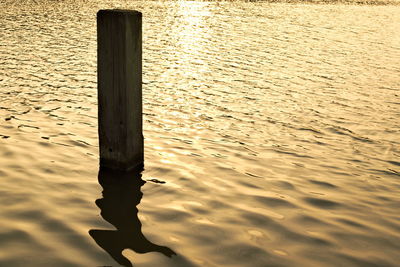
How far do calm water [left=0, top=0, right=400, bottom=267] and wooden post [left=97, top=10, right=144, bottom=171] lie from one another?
1.29 ft

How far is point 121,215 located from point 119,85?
148cm

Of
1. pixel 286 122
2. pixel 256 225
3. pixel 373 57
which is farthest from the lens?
pixel 373 57

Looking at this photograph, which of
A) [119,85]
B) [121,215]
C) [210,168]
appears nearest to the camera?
[121,215]

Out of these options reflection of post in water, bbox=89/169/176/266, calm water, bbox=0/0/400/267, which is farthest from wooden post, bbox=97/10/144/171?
calm water, bbox=0/0/400/267

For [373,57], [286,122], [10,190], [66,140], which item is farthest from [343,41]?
[10,190]

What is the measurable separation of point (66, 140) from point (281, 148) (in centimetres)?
328

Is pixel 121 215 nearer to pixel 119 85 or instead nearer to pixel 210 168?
pixel 119 85

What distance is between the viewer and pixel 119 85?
17.2ft

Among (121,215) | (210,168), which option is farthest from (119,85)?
(210,168)

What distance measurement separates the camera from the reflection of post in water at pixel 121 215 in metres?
4.15

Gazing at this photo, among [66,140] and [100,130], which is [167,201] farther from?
[66,140]

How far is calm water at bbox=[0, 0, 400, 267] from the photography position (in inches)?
167

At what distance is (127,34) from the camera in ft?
16.6

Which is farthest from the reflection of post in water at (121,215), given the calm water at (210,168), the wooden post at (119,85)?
the wooden post at (119,85)
